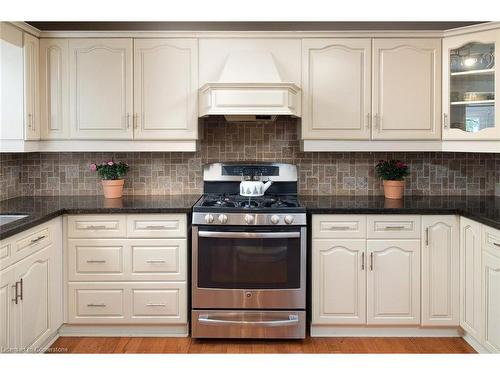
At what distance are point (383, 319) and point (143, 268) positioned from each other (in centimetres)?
158

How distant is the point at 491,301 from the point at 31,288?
252 centimetres

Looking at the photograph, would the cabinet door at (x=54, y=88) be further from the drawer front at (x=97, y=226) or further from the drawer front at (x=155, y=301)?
the drawer front at (x=155, y=301)

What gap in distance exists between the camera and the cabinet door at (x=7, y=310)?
8.03 feet

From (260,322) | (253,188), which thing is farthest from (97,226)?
(260,322)

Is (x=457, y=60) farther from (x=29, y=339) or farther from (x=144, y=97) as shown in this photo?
(x=29, y=339)

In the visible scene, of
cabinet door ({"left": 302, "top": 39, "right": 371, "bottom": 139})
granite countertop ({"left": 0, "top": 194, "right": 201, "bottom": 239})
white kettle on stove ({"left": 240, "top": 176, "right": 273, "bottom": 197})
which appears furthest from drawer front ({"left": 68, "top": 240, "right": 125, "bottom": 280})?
cabinet door ({"left": 302, "top": 39, "right": 371, "bottom": 139})

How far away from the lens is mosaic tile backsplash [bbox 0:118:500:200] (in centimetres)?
386

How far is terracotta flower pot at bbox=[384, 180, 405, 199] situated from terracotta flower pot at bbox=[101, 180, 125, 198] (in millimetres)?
1949

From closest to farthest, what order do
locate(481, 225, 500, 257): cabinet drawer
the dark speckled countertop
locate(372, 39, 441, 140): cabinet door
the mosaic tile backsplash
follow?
locate(481, 225, 500, 257): cabinet drawer, the dark speckled countertop, locate(372, 39, 441, 140): cabinet door, the mosaic tile backsplash

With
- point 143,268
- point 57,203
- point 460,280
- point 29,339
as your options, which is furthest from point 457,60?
point 29,339

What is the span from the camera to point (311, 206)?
10.9 feet

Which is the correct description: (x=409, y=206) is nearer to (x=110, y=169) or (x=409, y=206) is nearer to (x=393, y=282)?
(x=393, y=282)

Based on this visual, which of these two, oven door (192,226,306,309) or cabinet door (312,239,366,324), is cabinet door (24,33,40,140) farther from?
cabinet door (312,239,366,324)

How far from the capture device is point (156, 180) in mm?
3891
